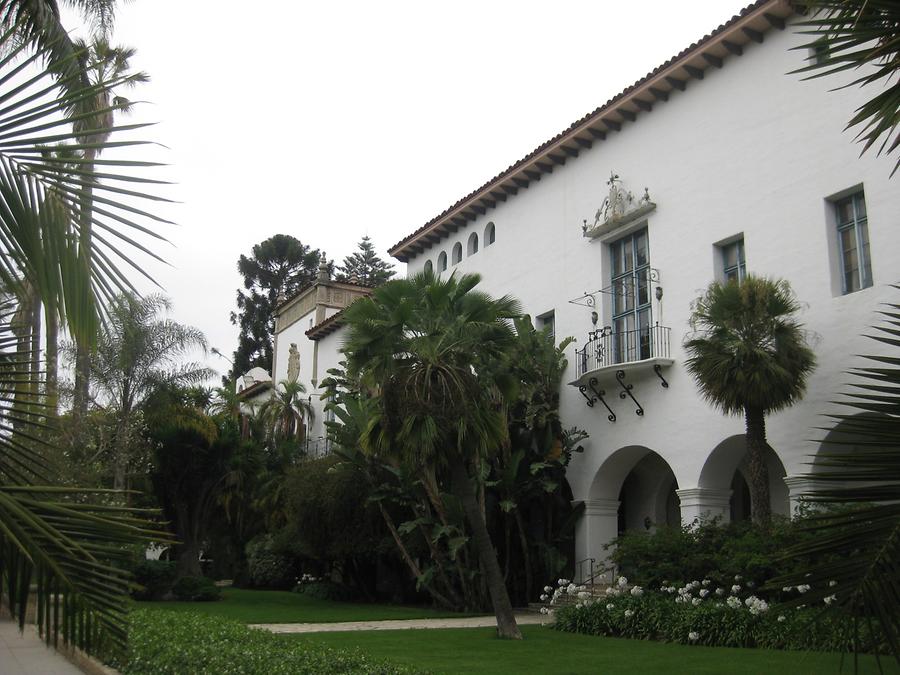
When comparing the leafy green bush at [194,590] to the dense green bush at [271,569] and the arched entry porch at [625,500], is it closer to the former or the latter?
the dense green bush at [271,569]

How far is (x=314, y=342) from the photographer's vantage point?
37969 mm

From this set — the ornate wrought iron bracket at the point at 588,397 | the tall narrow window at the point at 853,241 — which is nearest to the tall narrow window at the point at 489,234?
the ornate wrought iron bracket at the point at 588,397

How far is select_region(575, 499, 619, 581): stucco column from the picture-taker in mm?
21016

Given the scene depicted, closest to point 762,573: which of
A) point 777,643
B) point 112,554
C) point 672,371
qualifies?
point 777,643

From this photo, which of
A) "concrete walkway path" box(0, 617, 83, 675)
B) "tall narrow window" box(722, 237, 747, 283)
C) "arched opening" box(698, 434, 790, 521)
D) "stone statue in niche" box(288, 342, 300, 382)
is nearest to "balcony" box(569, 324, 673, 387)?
"tall narrow window" box(722, 237, 747, 283)

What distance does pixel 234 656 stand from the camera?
399 inches

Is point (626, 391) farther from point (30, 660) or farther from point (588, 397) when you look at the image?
point (30, 660)

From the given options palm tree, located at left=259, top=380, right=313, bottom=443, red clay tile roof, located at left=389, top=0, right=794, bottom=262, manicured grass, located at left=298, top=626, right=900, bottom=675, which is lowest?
manicured grass, located at left=298, top=626, right=900, bottom=675

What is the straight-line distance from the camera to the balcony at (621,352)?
62.7 ft

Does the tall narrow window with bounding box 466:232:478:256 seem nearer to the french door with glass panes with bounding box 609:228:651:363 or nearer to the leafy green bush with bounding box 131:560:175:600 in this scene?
the french door with glass panes with bounding box 609:228:651:363

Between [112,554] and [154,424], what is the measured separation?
25.6 metres

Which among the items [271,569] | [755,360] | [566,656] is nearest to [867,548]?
[566,656]

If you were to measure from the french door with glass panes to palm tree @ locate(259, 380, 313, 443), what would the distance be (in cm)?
1999

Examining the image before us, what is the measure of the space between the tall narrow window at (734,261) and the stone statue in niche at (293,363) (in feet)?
83.7
